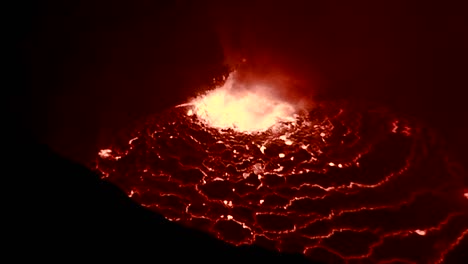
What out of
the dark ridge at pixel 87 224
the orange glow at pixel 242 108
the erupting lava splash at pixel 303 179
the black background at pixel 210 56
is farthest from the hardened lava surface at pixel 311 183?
the dark ridge at pixel 87 224

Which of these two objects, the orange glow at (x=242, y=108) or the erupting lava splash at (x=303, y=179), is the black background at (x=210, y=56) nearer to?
the orange glow at (x=242, y=108)

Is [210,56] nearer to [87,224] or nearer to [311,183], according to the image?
[311,183]

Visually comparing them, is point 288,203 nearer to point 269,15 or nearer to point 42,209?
point 42,209

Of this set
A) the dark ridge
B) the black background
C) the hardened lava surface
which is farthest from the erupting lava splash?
the dark ridge

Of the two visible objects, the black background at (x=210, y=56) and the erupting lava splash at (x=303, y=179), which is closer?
the erupting lava splash at (x=303, y=179)

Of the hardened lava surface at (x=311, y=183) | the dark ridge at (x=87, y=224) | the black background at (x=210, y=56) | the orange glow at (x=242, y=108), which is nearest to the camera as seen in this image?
the dark ridge at (x=87, y=224)

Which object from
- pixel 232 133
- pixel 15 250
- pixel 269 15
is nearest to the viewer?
pixel 15 250

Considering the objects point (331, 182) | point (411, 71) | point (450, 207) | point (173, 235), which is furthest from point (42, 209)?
point (411, 71)
